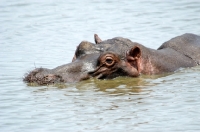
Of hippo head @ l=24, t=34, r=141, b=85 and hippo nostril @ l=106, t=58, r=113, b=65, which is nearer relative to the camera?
hippo head @ l=24, t=34, r=141, b=85

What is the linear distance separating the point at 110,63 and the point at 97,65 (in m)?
0.26

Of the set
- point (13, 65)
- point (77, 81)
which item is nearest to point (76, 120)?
point (77, 81)

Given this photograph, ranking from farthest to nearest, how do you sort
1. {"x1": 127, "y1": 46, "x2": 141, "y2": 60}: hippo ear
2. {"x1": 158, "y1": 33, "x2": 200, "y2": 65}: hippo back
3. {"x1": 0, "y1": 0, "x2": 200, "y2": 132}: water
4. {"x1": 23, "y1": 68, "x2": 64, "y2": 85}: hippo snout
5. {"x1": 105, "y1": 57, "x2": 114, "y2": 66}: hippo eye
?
1. {"x1": 158, "y1": 33, "x2": 200, "y2": 65}: hippo back
2. {"x1": 127, "y1": 46, "x2": 141, "y2": 60}: hippo ear
3. {"x1": 105, "y1": 57, "x2": 114, "y2": 66}: hippo eye
4. {"x1": 23, "y1": 68, "x2": 64, "y2": 85}: hippo snout
5. {"x1": 0, "y1": 0, "x2": 200, "y2": 132}: water

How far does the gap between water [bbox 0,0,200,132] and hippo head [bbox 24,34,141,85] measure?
14 cm

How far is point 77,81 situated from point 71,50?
450 cm

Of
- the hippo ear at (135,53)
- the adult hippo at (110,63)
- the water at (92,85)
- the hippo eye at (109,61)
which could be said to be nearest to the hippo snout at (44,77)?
the adult hippo at (110,63)

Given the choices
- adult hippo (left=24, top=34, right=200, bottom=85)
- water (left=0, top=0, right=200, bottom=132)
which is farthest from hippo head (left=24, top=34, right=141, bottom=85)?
water (left=0, top=0, right=200, bottom=132)

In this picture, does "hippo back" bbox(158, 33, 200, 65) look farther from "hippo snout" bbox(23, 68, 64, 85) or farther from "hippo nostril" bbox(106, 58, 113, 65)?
"hippo snout" bbox(23, 68, 64, 85)

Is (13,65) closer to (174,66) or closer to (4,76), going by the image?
(4,76)

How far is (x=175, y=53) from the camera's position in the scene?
12.0 metres

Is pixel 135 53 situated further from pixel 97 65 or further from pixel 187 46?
pixel 187 46

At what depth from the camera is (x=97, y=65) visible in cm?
1069

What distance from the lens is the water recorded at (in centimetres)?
837

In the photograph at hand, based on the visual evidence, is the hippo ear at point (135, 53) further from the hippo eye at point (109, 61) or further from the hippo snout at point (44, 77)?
the hippo snout at point (44, 77)
